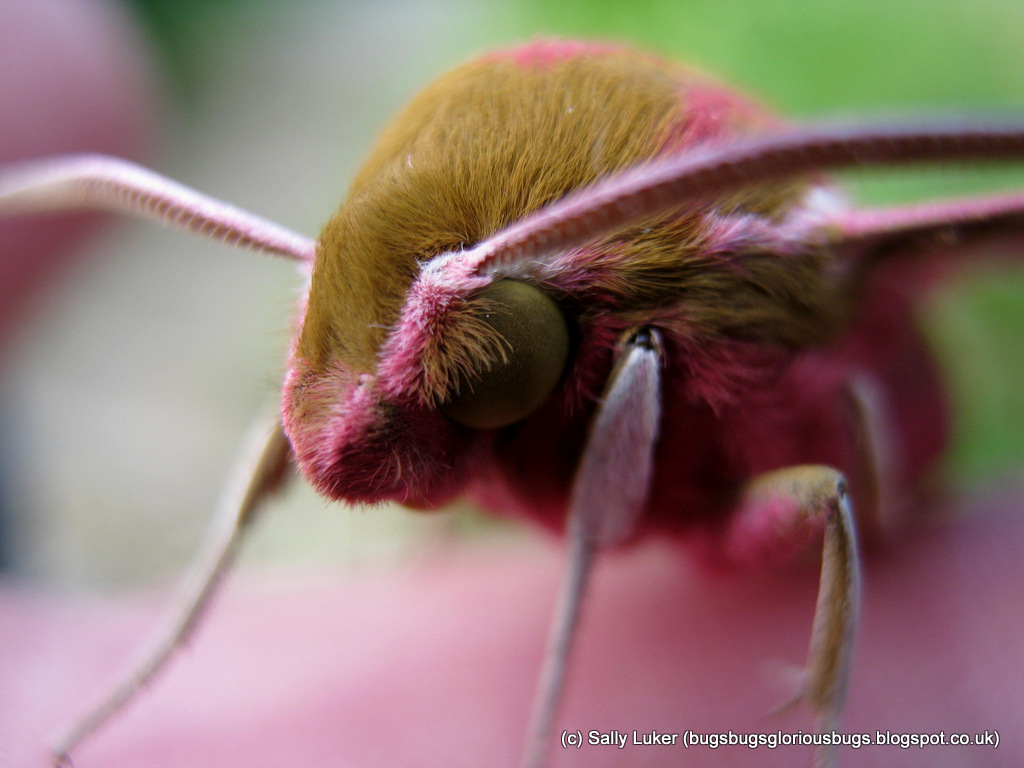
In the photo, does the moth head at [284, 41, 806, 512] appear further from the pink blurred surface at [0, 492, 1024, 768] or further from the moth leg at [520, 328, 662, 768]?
the pink blurred surface at [0, 492, 1024, 768]

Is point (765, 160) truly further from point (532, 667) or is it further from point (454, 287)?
point (532, 667)

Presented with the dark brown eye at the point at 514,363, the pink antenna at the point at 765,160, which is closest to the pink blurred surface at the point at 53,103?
the dark brown eye at the point at 514,363

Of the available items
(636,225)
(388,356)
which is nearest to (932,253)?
(636,225)

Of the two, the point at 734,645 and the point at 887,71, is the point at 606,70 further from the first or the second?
the point at 887,71

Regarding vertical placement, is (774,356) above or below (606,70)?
below

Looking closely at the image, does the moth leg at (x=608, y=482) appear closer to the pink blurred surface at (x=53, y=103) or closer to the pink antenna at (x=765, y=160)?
the pink antenna at (x=765, y=160)

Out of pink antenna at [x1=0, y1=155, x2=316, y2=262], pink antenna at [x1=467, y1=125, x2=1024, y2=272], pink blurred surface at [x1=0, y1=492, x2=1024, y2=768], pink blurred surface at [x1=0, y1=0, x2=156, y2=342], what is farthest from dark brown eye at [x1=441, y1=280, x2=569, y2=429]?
pink blurred surface at [x1=0, y1=0, x2=156, y2=342]
